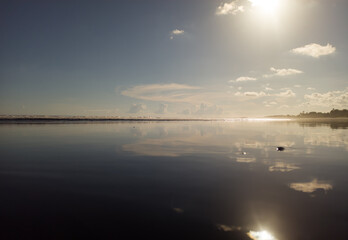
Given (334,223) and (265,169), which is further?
(265,169)

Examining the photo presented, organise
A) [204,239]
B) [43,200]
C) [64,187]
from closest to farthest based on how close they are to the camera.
A: [204,239]
[43,200]
[64,187]

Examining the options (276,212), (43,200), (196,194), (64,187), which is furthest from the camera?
(64,187)

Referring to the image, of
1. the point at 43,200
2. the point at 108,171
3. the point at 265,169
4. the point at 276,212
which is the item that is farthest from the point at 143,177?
the point at 265,169

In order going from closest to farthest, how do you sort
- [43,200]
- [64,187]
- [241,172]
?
[43,200], [64,187], [241,172]

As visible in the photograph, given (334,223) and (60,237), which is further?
(334,223)

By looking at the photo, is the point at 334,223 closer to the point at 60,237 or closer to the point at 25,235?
the point at 60,237

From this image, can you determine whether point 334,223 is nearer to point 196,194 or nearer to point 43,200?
point 196,194

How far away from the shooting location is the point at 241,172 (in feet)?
53.3

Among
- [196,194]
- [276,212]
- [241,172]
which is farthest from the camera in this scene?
[241,172]

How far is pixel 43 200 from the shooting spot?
10727mm

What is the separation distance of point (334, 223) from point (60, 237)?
10825 mm

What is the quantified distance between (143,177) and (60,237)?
7623 millimetres

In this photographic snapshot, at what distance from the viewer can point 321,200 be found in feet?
35.2

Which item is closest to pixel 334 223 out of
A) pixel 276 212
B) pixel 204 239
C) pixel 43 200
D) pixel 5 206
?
pixel 276 212
